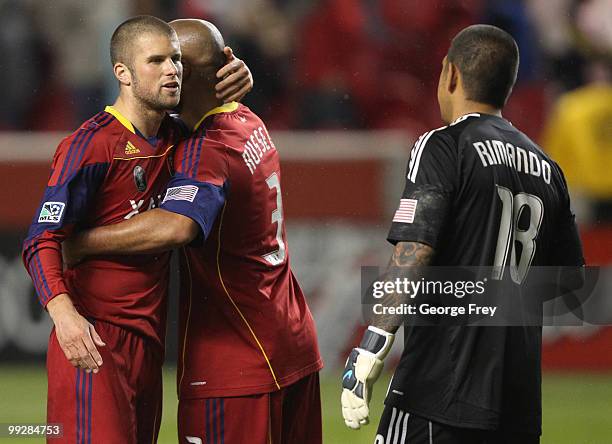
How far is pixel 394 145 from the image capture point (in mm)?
8664

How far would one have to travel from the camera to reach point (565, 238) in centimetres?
420

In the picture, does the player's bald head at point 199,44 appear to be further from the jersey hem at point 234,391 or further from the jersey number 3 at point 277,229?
the jersey hem at point 234,391

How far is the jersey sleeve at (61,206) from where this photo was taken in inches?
148

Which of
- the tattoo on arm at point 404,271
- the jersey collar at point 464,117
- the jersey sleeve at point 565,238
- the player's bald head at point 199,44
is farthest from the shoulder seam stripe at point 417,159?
the player's bald head at point 199,44

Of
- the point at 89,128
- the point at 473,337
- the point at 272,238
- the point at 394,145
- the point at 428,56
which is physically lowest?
the point at 473,337

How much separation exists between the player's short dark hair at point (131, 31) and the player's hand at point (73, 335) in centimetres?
84

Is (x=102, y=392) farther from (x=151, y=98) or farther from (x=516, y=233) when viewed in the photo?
(x=516, y=233)

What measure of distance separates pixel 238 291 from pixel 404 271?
2.21 ft

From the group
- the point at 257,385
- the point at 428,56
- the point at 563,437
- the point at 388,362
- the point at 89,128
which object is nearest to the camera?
the point at 89,128

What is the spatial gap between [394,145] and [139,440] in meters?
4.93

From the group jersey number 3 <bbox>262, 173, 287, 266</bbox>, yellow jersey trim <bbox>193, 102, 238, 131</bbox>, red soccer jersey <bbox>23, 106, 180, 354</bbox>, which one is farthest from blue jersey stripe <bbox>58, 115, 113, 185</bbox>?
jersey number 3 <bbox>262, 173, 287, 266</bbox>

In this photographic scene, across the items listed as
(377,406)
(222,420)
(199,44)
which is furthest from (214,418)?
(377,406)

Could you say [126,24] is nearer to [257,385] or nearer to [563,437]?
[257,385]

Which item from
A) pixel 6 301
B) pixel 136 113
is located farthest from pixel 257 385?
pixel 6 301
